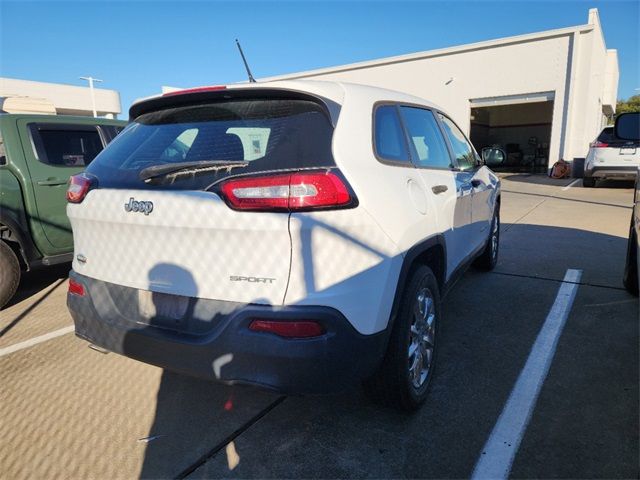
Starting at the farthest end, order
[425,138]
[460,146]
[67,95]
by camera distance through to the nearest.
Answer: [67,95] < [460,146] < [425,138]

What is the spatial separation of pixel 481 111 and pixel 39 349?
27669mm

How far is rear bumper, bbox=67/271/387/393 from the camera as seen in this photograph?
74.3 inches

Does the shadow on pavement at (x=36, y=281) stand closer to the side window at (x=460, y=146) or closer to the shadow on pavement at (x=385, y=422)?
the shadow on pavement at (x=385, y=422)

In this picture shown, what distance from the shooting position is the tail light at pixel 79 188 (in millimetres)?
2430

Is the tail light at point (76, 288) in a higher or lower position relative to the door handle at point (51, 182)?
lower

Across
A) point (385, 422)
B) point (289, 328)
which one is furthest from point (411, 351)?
point (289, 328)

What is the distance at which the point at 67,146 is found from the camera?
4.89 metres

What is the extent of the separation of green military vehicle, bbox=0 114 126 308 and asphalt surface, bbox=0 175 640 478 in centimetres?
74

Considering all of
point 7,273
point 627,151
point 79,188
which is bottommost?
point 627,151

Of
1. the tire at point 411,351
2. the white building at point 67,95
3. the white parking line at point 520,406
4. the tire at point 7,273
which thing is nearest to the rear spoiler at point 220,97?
the tire at point 411,351

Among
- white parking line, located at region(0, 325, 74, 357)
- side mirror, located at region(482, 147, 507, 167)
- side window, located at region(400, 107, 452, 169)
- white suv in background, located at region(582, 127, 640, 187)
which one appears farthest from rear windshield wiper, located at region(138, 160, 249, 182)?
white suv in background, located at region(582, 127, 640, 187)

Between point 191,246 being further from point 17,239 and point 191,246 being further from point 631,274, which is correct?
point 631,274

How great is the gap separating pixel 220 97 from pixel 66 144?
11.2 ft

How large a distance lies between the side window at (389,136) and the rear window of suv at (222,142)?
414 mm
